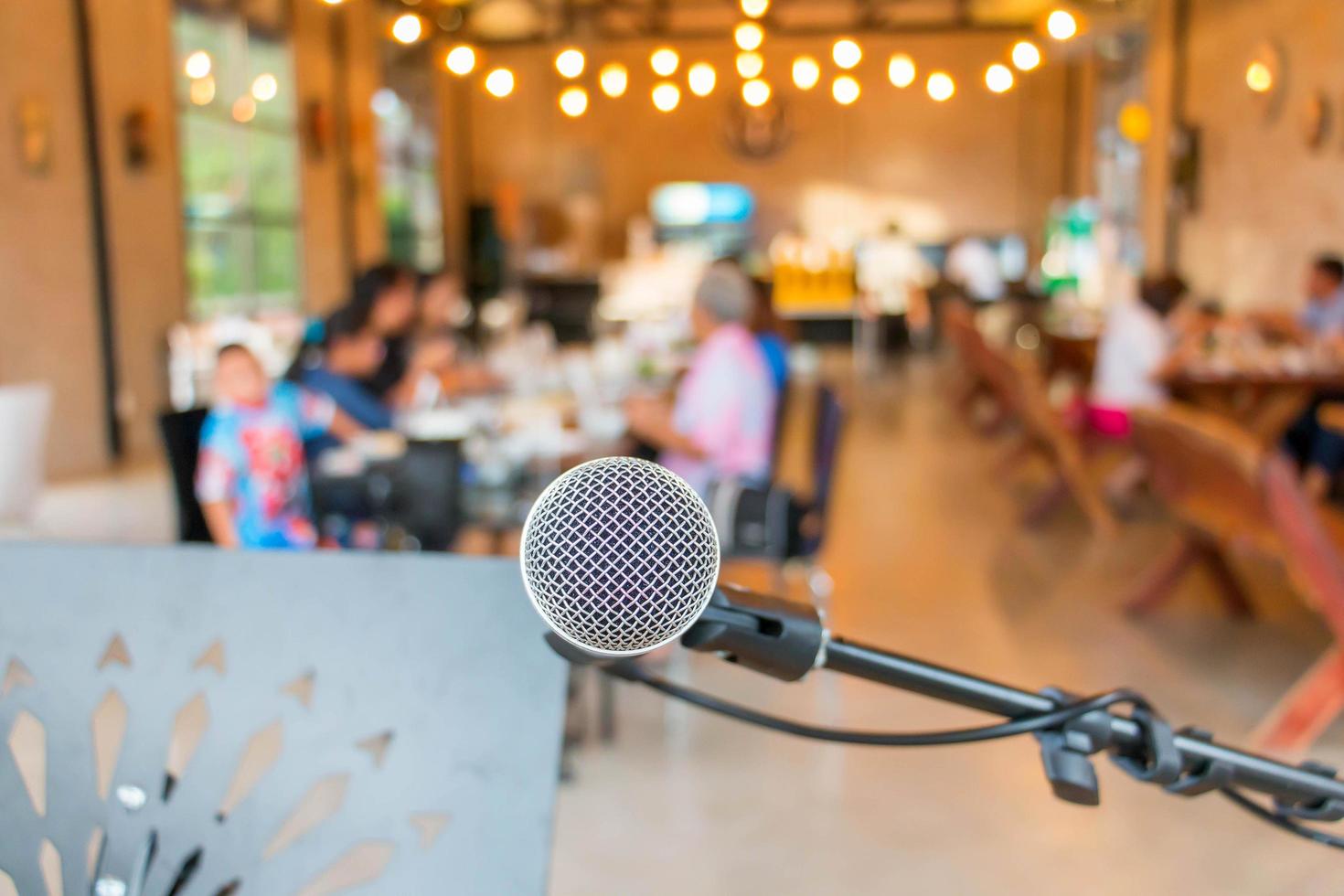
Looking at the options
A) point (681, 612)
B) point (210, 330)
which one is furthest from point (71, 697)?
point (210, 330)

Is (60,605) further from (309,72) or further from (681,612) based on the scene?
(309,72)

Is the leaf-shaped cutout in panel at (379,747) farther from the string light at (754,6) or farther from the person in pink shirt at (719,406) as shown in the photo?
the string light at (754,6)

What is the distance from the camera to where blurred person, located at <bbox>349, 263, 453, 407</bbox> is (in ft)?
16.4

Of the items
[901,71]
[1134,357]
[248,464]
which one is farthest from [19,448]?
[1134,357]

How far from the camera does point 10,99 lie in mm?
7438

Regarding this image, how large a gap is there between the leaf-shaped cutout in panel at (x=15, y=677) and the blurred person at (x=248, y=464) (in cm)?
242

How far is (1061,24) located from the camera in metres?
4.83

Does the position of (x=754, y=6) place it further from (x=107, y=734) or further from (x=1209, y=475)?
(x=107, y=734)

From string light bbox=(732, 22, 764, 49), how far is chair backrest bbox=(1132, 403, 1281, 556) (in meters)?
2.37

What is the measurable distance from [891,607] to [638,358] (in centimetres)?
220

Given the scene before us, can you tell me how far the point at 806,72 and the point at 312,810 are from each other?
480 cm

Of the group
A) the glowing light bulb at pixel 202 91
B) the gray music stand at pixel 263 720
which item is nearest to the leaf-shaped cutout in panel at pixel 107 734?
the gray music stand at pixel 263 720

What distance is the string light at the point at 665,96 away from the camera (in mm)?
5668

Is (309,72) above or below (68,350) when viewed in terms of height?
above
